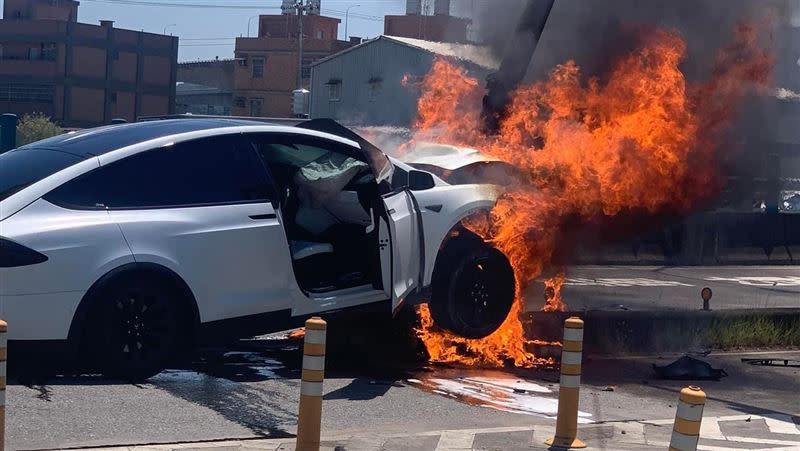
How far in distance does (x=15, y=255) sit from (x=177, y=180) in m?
1.32

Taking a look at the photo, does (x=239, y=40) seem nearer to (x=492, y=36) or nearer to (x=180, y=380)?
(x=492, y=36)

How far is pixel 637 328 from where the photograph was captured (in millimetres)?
10836

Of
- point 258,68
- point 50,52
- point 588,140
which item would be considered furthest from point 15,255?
point 258,68

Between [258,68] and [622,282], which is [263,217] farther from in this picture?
[258,68]

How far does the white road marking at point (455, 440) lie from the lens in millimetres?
6664

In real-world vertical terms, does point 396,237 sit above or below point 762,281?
above

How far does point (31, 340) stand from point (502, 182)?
4.33m

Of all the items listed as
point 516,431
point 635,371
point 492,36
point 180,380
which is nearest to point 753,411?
point 635,371

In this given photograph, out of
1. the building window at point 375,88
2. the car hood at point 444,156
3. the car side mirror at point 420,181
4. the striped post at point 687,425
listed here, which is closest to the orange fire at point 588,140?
the car hood at point 444,156

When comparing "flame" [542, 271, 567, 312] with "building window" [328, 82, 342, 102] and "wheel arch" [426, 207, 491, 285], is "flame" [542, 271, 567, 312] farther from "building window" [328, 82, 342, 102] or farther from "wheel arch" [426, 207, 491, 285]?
"building window" [328, 82, 342, 102]

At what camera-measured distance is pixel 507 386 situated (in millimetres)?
8680

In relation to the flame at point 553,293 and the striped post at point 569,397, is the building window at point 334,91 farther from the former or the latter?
the striped post at point 569,397

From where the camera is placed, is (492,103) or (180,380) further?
(492,103)

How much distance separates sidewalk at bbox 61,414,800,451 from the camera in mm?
6402
